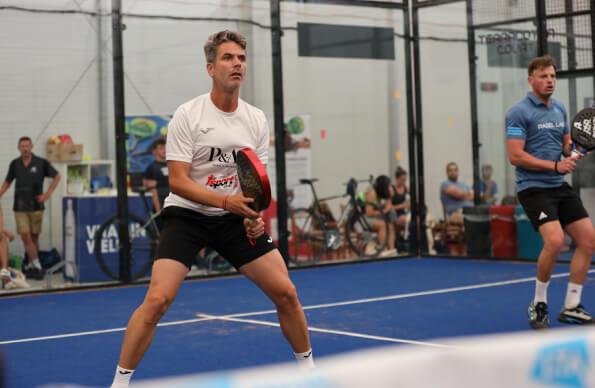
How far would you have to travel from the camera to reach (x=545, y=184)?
24.0 ft

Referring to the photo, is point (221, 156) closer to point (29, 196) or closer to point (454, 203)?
point (29, 196)

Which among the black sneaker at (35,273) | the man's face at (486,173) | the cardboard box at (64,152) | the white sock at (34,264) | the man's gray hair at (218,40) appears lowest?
the black sneaker at (35,273)

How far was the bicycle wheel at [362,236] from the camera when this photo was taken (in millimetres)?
13570

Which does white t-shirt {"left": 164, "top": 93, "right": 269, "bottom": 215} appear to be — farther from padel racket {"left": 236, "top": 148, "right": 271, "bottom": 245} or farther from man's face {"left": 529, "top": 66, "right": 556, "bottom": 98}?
man's face {"left": 529, "top": 66, "right": 556, "bottom": 98}

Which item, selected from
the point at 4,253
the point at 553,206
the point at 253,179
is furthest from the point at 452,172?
the point at 253,179

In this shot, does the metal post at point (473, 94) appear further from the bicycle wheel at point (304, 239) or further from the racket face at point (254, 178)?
the racket face at point (254, 178)

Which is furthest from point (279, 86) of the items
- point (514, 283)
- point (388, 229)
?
point (514, 283)

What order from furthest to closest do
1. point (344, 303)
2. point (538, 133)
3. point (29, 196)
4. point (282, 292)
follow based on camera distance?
point (29, 196) < point (344, 303) < point (538, 133) < point (282, 292)

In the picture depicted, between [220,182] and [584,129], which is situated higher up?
[584,129]

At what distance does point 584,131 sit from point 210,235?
11.1 ft

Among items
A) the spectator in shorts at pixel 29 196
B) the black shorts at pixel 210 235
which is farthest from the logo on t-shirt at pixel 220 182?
the spectator in shorts at pixel 29 196

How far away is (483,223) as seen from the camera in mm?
13227

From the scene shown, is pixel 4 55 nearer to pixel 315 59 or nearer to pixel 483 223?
pixel 315 59

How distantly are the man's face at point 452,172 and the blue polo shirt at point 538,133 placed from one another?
249 inches
